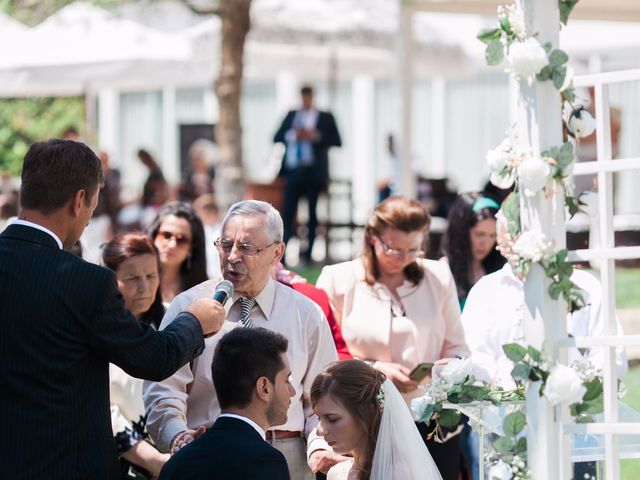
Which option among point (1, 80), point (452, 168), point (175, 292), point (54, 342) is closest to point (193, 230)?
point (175, 292)

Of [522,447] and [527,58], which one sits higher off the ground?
[527,58]

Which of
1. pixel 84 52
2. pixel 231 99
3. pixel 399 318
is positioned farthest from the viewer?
pixel 231 99

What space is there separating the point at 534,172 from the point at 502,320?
2137 mm

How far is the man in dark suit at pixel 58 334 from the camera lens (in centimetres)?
376

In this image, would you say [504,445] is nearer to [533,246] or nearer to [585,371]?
[585,371]

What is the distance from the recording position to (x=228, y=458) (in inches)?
152

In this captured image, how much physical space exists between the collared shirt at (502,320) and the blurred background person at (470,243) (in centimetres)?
75

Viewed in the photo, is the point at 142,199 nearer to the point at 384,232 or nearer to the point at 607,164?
the point at 384,232

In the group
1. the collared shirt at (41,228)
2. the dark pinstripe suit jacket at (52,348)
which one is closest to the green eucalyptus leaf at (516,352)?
the dark pinstripe suit jacket at (52,348)

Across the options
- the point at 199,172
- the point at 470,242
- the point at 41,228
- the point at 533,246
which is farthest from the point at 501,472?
the point at 199,172

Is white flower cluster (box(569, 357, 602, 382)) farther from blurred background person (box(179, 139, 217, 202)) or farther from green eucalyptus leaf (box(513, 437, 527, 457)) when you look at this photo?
blurred background person (box(179, 139, 217, 202))

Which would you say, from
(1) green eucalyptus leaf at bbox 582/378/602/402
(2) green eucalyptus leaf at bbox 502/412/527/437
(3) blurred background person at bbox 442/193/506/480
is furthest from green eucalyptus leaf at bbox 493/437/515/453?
Result: (3) blurred background person at bbox 442/193/506/480

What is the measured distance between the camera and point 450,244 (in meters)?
6.81

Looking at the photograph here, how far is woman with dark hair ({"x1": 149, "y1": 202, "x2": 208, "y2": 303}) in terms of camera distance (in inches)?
264
